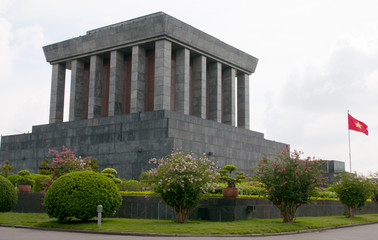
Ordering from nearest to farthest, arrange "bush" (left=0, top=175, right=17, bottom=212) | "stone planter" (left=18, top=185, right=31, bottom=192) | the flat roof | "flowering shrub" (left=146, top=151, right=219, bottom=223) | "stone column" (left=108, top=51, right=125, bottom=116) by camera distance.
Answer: "flowering shrub" (left=146, top=151, right=219, bottom=223)
"bush" (left=0, top=175, right=17, bottom=212)
"stone planter" (left=18, top=185, right=31, bottom=192)
the flat roof
"stone column" (left=108, top=51, right=125, bottom=116)

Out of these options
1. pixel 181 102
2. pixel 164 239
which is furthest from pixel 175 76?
pixel 164 239

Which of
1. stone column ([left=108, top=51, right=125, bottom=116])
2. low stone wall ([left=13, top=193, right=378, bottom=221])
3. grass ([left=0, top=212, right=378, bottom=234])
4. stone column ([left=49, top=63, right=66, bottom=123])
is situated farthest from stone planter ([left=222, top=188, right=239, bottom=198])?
stone column ([left=49, top=63, right=66, bottom=123])

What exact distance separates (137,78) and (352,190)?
1939cm

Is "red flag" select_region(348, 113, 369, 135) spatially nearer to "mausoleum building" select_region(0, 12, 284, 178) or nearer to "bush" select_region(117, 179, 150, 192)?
"mausoleum building" select_region(0, 12, 284, 178)

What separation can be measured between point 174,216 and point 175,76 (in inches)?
798

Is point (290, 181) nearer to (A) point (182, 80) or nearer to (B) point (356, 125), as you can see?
(A) point (182, 80)

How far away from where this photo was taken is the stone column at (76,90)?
4128 cm

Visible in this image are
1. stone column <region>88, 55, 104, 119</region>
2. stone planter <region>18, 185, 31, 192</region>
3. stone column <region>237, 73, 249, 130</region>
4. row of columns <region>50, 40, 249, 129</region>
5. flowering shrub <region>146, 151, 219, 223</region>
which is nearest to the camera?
flowering shrub <region>146, 151, 219, 223</region>

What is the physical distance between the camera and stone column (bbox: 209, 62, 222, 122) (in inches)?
1649

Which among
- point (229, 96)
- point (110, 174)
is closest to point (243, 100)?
point (229, 96)

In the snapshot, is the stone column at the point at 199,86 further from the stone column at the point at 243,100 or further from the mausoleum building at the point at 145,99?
the stone column at the point at 243,100

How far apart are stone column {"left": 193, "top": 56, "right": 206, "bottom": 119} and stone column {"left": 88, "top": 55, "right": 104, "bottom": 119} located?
28.9ft

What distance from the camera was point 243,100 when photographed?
4650 cm

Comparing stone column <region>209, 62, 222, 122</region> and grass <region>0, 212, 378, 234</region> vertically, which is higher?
stone column <region>209, 62, 222, 122</region>
